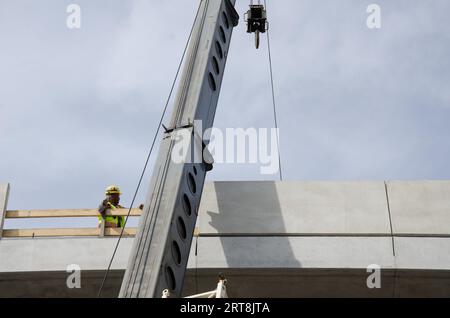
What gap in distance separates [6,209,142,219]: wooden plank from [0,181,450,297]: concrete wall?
45 cm

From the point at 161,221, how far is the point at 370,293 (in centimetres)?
476

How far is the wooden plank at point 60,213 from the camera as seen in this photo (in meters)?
14.4

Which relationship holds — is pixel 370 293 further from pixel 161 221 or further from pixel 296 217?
pixel 161 221

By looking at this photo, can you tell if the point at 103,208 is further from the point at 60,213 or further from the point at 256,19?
the point at 256,19

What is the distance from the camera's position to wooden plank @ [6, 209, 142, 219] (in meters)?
14.4

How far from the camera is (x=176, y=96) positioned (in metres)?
13.6

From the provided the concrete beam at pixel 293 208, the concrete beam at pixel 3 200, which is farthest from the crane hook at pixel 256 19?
the concrete beam at pixel 3 200

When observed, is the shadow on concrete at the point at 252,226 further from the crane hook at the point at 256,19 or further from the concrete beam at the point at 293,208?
the crane hook at the point at 256,19

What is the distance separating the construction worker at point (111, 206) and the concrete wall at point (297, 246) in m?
0.53

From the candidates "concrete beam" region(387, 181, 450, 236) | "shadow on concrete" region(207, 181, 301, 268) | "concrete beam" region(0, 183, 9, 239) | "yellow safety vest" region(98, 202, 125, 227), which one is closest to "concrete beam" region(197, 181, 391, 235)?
"shadow on concrete" region(207, 181, 301, 268)

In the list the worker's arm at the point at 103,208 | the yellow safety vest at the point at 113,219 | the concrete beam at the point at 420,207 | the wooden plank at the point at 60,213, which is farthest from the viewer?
the yellow safety vest at the point at 113,219

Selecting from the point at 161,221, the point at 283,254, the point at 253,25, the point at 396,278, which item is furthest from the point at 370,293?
the point at 253,25
